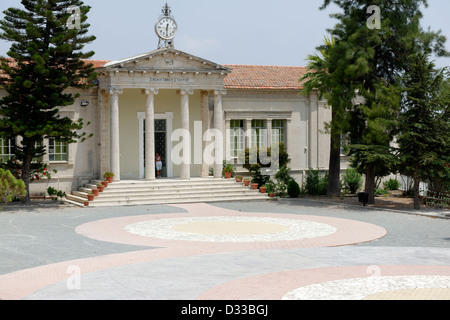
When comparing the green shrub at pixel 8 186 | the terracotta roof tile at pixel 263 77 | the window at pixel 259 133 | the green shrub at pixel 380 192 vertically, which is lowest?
the green shrub at pixel 380 192

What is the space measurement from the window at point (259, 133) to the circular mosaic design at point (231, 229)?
11102mm

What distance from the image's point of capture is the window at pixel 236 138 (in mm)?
30281

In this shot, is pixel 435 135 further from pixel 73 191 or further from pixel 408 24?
pixel 73 191

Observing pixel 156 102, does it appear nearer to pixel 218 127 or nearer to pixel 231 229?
pixel 218 127

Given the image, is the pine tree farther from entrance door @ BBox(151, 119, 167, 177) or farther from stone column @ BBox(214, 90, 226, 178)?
entrance door @ BBox(151, 119, 167, 177)

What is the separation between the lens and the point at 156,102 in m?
29.3

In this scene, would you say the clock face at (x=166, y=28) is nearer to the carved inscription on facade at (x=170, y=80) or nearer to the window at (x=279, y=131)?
the carved inscription on facade at (x=170, y=80)

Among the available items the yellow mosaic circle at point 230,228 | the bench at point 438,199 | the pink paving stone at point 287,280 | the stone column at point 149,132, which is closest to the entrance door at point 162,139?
the stone column at point 149,132

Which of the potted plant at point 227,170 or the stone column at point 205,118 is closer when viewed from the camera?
the potted plant at point 227,170

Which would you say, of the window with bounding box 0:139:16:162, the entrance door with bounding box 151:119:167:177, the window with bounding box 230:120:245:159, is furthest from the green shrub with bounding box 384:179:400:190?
the window with bounding box 0:139:16:162

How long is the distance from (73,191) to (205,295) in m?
19.3

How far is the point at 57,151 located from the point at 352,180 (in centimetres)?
1541

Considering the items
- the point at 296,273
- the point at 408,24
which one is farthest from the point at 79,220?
the point at 408,24

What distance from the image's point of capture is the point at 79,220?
19.2 metres
